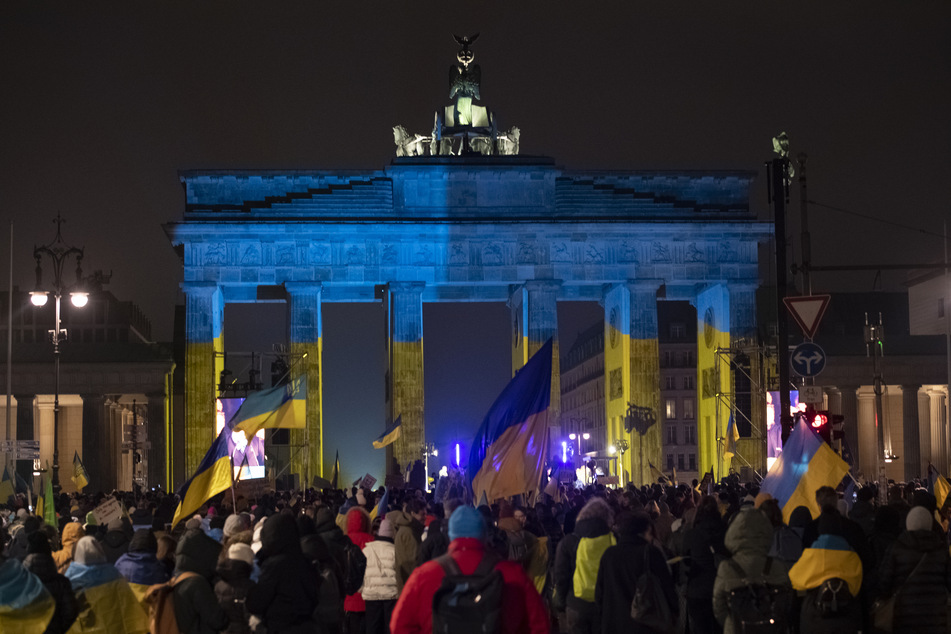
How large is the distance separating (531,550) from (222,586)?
13.6ft

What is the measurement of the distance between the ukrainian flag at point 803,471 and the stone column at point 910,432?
236 ft

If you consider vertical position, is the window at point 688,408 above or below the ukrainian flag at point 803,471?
above

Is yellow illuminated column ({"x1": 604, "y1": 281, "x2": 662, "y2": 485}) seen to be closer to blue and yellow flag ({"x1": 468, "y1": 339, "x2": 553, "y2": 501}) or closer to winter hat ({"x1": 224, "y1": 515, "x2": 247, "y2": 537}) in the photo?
blue and yellow flag ({"x1": 468, "y1": 339, "x2": 553, "y2": 501})

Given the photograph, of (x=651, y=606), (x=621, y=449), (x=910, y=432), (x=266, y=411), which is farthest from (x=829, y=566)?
(x=910, y=432)

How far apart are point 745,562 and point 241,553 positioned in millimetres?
4308

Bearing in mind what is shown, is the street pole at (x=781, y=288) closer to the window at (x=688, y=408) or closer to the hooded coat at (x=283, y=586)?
the hooded coat at (x=283, y=586)

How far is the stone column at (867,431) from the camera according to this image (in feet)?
304

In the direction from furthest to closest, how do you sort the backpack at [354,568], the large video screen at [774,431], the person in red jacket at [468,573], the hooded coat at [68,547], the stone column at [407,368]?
the stone column at [407,368] < the large video screen at [774,431] < the backpack at [354,568] < the hooded coat at [68,547] < the person in red jacket at [468,573]

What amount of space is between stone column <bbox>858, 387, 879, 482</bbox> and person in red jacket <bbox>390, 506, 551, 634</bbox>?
85.9 m

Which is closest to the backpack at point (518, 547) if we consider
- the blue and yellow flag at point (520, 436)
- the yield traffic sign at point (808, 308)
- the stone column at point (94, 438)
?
the blue and yellow flag at point (520, 436)

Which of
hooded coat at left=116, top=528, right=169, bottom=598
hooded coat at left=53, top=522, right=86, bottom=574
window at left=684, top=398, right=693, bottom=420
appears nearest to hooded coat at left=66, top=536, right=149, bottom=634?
hooded coat at left=116, top=528, right=169, bottom=598

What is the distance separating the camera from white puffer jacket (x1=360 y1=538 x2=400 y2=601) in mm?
16188

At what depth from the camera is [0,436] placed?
Answer: 77125 millimetres

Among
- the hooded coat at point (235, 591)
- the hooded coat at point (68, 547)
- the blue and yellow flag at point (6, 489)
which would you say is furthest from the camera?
the blue and yellow flag at point (6, 489)
